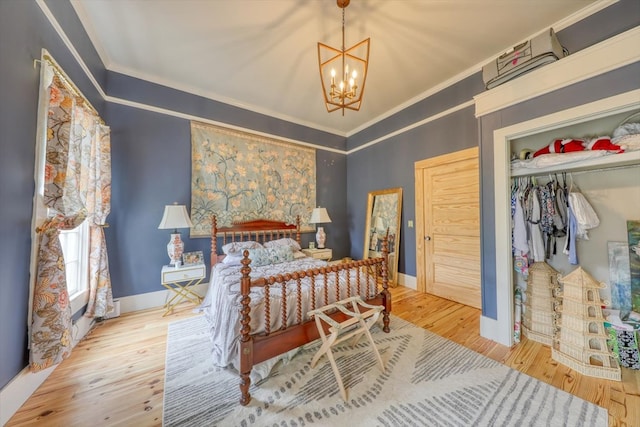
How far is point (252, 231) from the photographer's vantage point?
12.3 ft

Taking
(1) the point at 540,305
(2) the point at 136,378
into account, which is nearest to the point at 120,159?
(2) the point at 136,378

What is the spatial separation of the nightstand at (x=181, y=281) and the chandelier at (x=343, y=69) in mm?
2694

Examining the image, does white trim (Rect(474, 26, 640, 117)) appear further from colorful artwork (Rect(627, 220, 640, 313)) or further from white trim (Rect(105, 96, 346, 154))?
white trim (Rect(105, 96, 346, 154))

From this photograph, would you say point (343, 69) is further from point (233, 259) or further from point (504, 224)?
point (233, 259)

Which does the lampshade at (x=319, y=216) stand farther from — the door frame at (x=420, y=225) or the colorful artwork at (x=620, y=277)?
the colorful artwork at (x=620, y=277)

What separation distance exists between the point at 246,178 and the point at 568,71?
3.92m

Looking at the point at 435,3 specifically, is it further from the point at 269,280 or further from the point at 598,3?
the point at 269,280

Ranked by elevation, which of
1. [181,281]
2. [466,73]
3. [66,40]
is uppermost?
[466,73]

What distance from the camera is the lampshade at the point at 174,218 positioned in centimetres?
287

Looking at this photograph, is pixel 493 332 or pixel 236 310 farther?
pixel 493 332

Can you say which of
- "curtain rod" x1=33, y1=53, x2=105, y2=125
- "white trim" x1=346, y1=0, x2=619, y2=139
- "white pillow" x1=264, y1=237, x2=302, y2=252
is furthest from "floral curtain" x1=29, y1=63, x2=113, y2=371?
"white trim" x1=346, y1=0, x2=619, y2=139

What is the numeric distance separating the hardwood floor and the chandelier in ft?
8.84

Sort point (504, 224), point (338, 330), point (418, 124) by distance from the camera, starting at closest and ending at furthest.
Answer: point (338, 330) < point (504, 224) < point (418, 124)

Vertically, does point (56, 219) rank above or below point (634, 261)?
above
